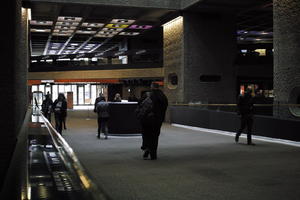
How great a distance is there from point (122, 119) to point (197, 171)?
699cm

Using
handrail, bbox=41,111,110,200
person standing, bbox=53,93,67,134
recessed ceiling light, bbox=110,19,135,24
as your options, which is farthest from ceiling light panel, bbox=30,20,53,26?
handrail, bbox=41,111,110,200

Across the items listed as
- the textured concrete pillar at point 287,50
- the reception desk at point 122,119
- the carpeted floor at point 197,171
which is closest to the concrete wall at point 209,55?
the textured concrete pillar at point 287,50

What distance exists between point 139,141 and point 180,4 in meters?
11.3

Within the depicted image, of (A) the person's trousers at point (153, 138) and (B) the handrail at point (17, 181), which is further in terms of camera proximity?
(A) the person's trousers at point (153, 138)

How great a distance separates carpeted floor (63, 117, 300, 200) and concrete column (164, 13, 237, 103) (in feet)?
34.8

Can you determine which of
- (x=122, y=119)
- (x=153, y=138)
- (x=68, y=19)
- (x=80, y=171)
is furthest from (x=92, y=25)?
(x=80, y=171)

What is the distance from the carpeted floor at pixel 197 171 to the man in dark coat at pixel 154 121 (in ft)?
1.08

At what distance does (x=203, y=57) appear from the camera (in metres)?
21.5

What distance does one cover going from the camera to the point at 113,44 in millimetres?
41844

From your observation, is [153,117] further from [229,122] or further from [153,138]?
[229,122]

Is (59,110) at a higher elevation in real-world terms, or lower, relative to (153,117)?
lower

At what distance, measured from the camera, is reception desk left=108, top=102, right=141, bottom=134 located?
1346cm

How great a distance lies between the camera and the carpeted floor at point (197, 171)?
526 cm

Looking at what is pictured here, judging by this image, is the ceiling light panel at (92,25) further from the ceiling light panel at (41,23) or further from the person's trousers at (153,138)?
the person's trousers at (153,138)
